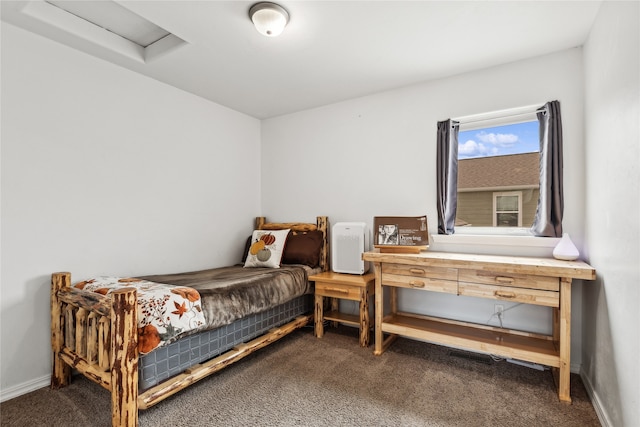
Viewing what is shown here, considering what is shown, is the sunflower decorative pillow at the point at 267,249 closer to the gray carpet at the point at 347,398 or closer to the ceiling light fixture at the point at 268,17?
the gray carpet at the point at 347,398

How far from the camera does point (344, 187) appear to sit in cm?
326

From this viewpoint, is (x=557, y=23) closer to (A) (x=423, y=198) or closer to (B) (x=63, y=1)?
(A) (x=423, y=198)

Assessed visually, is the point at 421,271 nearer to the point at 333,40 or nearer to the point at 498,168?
the point at 498,168

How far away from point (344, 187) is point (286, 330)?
1.52 metres

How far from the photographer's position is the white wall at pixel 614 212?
1.30 metres

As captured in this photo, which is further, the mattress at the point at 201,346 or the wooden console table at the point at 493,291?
the wooden console table at the point at 493,291

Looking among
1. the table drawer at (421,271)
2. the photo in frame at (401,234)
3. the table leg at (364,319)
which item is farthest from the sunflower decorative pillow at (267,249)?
the table drawer at (421,271)

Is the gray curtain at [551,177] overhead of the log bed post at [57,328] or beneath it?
overhead

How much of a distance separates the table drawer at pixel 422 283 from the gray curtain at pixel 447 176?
0.58 m

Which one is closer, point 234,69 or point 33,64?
point 33,64

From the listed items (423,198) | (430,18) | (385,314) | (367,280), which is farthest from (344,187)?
(430,18)

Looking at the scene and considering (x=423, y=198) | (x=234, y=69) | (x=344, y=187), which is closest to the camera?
(x=234, y=69)

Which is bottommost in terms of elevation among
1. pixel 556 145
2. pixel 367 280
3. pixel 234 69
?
pixel 367 280

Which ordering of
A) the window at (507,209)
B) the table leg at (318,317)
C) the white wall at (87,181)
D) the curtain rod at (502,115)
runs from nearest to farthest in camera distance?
the white wall at (87,181), the curtain rod at (502,115), the window at (507,209), the table leg at (318,317)
